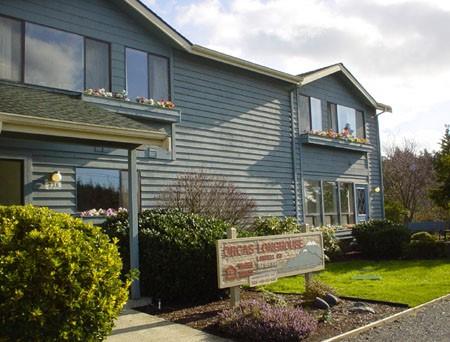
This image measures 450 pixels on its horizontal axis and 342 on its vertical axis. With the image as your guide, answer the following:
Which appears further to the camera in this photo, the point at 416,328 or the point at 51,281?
the point at 416,328

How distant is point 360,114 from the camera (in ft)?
76.9

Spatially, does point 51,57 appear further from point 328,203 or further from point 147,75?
point 328,203

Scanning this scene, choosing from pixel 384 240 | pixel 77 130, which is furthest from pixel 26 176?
pixel 384 240

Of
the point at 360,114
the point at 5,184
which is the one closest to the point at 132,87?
the point at 5,184

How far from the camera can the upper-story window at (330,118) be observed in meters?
20.2

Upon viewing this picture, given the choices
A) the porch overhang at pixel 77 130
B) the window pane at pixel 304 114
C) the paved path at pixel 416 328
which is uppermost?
the window pane at pixel 304 114

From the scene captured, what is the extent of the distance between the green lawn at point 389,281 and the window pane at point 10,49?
7.57 metres

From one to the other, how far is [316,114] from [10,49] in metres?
12.5

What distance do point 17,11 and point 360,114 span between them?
16045 mm

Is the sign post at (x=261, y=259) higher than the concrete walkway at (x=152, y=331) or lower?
higher

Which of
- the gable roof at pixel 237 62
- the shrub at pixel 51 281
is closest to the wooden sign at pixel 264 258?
the shrub at pixel 51 281

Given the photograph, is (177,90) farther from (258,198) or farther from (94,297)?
(94,297)

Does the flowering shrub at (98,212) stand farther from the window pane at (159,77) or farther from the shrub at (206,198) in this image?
the window pane at (159,77)

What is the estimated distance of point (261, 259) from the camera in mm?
8617
